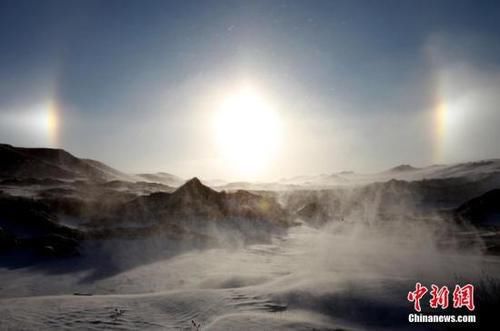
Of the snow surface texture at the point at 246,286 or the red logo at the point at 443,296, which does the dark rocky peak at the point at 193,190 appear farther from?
the red logo at the point at 443,296

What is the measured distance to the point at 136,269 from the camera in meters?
15.1

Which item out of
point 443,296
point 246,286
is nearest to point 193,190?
point 246,286

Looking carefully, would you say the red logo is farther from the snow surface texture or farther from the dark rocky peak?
the dark rocky peak

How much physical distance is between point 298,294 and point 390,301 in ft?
8.10

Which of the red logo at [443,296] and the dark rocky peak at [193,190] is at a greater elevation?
the dark rocky peak at [193,190]

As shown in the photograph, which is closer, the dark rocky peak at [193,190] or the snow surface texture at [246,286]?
the snow surface texture at [246,286]

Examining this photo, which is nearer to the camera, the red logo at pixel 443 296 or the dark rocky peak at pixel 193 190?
the red logo at pixel 443 296

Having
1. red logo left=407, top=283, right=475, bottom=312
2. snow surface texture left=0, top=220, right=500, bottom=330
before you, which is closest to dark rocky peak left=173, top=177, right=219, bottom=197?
snow surface texture left=0, top=220, right=500, bottom=330

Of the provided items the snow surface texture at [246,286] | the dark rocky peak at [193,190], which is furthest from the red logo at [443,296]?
the dark rocky peak at [193,190]

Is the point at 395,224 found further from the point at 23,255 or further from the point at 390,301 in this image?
the point at 23,255

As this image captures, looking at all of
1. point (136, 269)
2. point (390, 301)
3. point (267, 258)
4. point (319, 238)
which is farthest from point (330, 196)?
point (390, 301)

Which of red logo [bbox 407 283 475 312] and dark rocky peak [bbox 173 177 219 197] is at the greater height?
dark rocky peak [bbox 173 177 219 197]

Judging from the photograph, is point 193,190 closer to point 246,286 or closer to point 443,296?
point 246,286

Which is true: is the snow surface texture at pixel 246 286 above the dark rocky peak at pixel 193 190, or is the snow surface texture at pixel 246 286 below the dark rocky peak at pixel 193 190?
below
